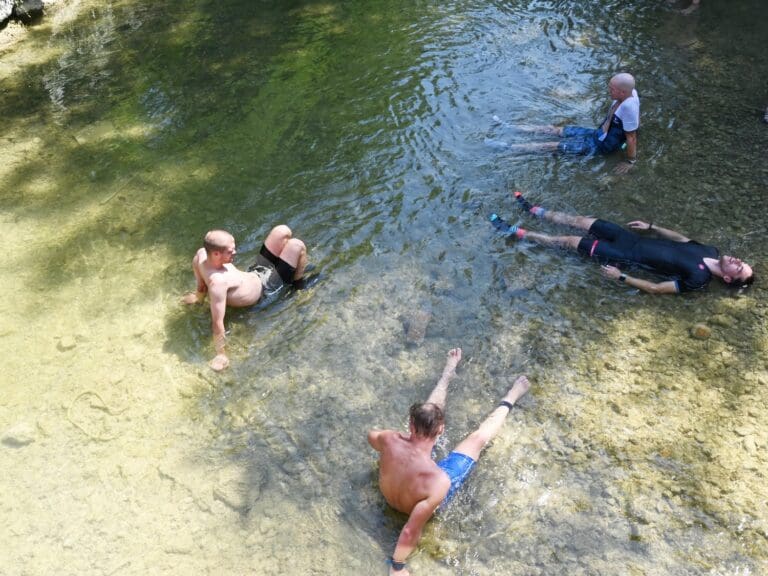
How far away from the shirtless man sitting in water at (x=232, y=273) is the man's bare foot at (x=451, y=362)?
5.94 ft

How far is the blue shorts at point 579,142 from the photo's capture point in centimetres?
732

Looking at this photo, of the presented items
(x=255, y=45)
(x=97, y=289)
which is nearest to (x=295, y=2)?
Result: (x=255, y=45)

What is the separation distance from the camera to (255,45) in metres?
10.5

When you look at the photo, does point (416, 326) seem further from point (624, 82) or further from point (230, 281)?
point (624, 82)

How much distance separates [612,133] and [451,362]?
378 cm

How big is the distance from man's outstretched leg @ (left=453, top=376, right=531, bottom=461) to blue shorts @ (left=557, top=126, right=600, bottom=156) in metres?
3.55

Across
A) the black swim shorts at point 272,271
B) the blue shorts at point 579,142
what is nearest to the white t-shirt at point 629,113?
the blue shorts at point 579,142

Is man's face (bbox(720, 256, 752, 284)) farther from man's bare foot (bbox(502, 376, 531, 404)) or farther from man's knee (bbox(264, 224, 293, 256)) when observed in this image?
man's knee (bbox(264, 224, 293, 256))

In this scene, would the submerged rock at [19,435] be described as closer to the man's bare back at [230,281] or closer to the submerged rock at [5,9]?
the man's bare back at [230,281]

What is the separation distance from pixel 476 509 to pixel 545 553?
0.55 meters

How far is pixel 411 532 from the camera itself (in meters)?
4.00

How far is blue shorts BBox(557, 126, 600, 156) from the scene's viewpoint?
24.0 ft

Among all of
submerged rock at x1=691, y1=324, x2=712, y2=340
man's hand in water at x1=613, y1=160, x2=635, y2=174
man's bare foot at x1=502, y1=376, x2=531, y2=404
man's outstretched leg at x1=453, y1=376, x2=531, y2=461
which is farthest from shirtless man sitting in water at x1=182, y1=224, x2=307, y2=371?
man's hand in water at x1=613, y1=160, x2=635, y2=174

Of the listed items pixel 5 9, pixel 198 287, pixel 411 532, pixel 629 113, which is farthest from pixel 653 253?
pixel 5 9
